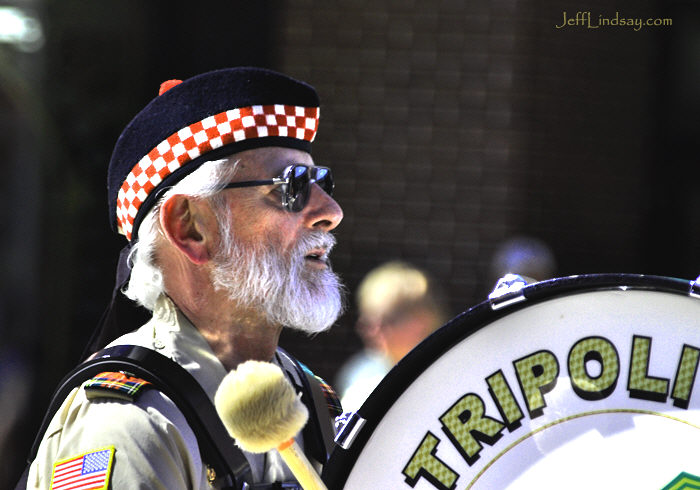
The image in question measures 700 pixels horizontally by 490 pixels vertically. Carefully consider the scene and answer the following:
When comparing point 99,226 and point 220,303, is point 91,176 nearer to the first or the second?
point 99,226

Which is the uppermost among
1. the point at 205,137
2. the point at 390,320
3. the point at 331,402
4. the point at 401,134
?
the point at 205,137

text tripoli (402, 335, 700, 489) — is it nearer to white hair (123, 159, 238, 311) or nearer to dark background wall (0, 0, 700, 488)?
white hair (123, 159, 238, 311)

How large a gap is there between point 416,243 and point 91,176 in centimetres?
202

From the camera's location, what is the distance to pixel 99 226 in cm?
626

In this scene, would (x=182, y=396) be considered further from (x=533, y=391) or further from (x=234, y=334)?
(x=533, y=391)

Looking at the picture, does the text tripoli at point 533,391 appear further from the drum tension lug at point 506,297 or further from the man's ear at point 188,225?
the man's ear at point 188,225

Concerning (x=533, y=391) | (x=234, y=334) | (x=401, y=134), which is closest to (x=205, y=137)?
(x=234, y=334)

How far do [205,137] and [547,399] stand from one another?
101cm

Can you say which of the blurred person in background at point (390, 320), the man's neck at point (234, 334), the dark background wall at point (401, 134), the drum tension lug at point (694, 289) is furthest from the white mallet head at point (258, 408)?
the dark background wall at point (401, 134)

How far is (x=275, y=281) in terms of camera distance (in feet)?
7.43

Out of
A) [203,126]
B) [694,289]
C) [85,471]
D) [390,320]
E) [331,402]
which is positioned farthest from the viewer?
[390,320]

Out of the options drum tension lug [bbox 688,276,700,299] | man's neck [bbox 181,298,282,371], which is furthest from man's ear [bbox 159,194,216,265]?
drum tension lug [bbox 688,276,700,299]

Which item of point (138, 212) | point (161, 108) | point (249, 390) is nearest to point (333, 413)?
point (138, 212)

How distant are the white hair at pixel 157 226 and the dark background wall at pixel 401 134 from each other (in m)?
3.32
